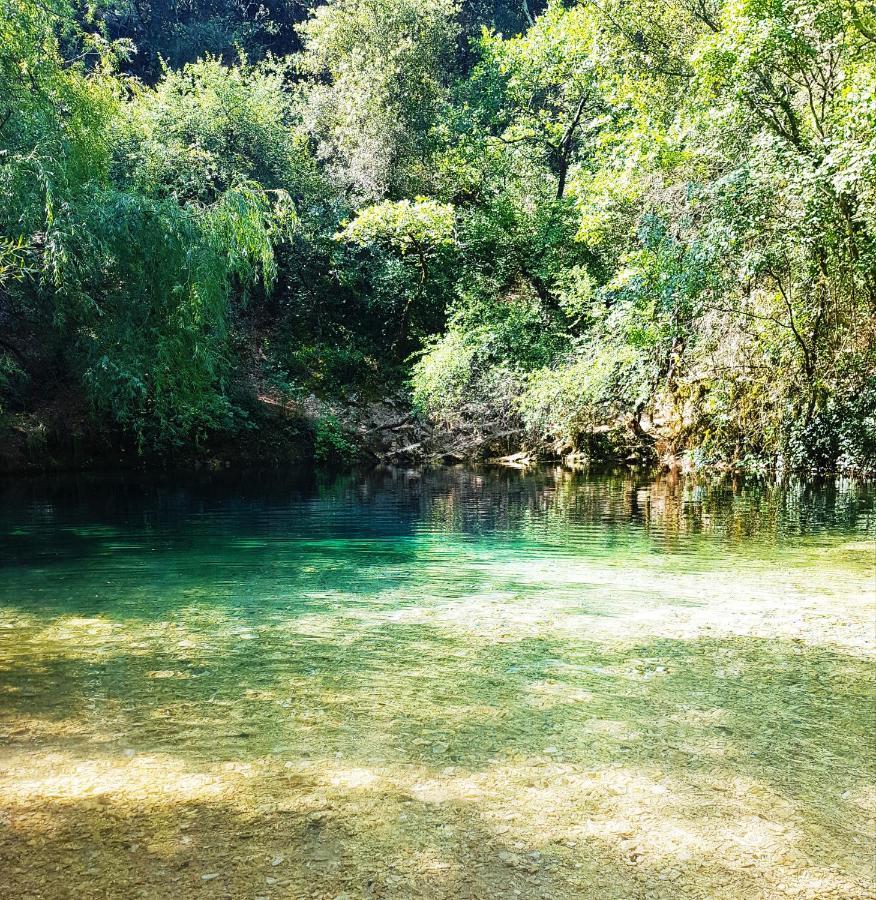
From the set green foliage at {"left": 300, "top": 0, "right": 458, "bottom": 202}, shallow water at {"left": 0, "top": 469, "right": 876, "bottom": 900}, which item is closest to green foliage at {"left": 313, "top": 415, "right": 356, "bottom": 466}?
green foliage at {"left": 300, "top": 0, "right": 458, "bottom": 202}

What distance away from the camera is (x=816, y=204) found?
10992mm

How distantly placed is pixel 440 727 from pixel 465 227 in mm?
20294

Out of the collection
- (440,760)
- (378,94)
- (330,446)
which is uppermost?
(378,94)

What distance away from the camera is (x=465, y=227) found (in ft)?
70.7

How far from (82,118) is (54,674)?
12.4 metres

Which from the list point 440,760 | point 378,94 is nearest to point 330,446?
point 378,94

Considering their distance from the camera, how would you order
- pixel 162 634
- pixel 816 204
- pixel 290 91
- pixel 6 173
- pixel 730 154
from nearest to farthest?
pixel 162 634 < pixel 6 173 < pixel 816 204 < pixel 730 154 < pixel 290 91

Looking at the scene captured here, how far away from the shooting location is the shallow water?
186 centimetres

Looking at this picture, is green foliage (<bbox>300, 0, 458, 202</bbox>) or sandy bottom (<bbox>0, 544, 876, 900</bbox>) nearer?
sandy bottom (<bbox>0, 544, 876, 900</bbox>)

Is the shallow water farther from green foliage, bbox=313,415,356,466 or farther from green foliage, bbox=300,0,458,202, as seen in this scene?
green foliage, bbox=300,0,458,202

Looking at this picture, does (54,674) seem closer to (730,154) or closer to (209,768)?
(209,768)

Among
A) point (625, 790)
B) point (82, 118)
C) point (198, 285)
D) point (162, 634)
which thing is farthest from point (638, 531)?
point (82, 118)

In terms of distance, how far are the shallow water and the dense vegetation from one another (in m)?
6.81

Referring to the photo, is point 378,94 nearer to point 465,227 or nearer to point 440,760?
point 465,227
